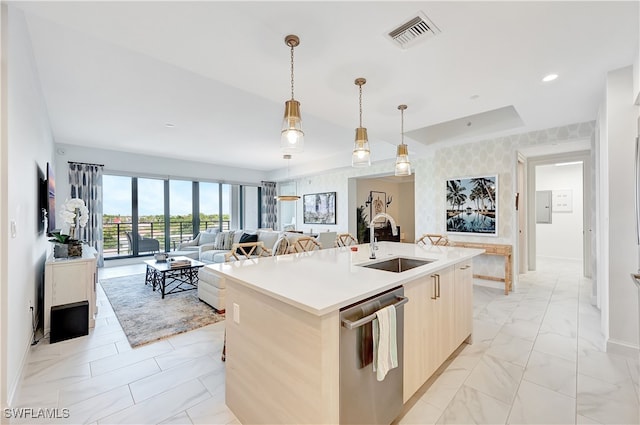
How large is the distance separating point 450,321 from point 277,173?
7585 millimetres

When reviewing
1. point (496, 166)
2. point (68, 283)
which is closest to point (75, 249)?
point (68, 283)

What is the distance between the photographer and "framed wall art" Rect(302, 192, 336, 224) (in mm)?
7801

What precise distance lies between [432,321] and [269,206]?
25.3ft

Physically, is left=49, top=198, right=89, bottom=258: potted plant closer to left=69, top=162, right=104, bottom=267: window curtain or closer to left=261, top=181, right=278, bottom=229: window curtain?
left=69, top=162, right=104, bottom=267: window curtain

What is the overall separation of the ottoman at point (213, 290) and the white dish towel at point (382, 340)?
2494 mm

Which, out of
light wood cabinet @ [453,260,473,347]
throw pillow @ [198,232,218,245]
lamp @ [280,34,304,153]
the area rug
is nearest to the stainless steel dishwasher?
light wood cabinet @ [453,260,473,347]

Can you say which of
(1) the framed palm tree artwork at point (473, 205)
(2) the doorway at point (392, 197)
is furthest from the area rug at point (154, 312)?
(2) the doorway at point (392, 197)

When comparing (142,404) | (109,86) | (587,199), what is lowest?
(142,404)

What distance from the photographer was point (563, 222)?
6.96 metres

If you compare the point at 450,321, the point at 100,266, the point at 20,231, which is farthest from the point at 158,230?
the point at 450,321

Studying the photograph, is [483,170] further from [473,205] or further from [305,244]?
[305,244]

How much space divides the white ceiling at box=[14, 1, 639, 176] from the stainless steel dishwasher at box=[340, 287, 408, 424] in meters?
1.79

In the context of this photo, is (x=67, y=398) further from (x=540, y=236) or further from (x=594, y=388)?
(x=540, y=236)

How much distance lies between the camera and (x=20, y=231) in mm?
2182
